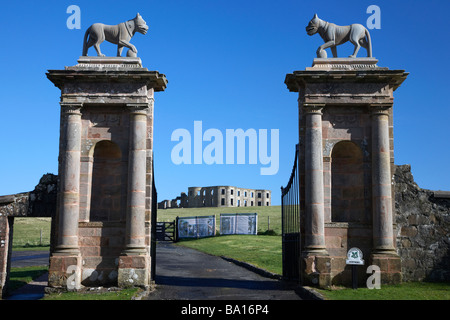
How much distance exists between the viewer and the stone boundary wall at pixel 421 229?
1506cm

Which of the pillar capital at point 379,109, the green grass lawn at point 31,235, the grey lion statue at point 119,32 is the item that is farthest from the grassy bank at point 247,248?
the green grass lawn at point 31,235

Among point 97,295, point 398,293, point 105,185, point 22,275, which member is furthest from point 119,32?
point 398,293

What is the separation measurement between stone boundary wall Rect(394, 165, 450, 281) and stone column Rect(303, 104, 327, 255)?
91.9 inches

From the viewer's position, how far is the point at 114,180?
15.7m

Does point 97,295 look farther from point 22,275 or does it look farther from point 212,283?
point 22,275

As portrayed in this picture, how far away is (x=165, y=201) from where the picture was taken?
3248 inches

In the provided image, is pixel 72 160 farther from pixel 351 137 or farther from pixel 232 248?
pixel 232 248

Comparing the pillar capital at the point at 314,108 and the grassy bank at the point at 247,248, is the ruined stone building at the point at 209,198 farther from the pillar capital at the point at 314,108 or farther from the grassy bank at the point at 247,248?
the pillar capital at the point at 314,108

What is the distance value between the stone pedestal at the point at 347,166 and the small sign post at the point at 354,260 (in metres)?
0.66

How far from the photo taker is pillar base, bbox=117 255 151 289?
14.3 meters

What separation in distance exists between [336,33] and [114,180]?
7873mm

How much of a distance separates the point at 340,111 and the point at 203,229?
2541 centimetres

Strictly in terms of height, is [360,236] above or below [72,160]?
below
